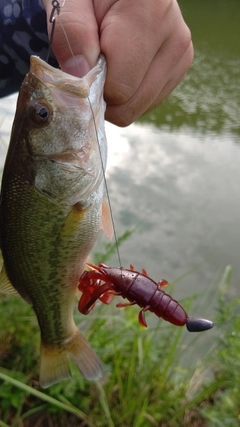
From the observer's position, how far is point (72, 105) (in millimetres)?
1245

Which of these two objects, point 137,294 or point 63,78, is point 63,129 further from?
point 137,294

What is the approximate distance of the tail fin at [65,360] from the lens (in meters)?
1.59

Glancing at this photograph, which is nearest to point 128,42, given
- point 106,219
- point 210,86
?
point 106,219

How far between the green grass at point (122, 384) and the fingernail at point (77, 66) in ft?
4.82

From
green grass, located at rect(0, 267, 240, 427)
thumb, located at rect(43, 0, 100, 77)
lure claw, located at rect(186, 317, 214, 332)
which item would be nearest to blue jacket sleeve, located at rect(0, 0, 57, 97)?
thumb, located at rect(43, 0, 100, 77)

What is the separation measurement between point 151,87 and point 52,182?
457mm

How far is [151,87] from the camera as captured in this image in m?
1.44

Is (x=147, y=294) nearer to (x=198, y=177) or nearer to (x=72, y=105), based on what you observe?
(x=72, y=105)

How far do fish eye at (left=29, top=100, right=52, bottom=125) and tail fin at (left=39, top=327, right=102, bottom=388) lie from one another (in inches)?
32.8

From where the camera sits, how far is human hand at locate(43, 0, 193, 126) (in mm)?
1209

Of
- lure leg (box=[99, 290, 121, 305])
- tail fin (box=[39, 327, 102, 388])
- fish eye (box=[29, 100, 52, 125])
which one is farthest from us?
tail fin (box=[39, 327, 102, 388])

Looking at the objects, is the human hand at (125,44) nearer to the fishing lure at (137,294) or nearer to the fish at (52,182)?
the fish at (52,182)

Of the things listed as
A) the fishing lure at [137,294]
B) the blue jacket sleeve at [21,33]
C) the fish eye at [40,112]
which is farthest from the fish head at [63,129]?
the blue jacket sleeve at [21,33]

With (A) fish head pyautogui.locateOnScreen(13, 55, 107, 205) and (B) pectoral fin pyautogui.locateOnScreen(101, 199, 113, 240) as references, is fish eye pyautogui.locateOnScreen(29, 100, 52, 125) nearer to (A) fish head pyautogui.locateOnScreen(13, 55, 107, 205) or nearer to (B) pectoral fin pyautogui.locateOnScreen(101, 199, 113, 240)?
(A) fish head pyautogui.locateOnScreen(13, 55, 107, 205)
